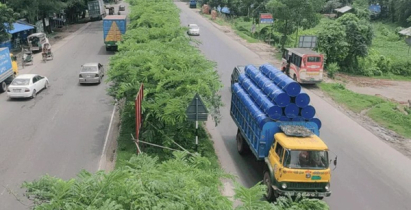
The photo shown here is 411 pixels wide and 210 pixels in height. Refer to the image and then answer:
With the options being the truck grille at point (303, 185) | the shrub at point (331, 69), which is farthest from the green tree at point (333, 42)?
the truck grille at point (303, 185)

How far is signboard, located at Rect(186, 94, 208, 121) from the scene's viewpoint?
12586 millimetres

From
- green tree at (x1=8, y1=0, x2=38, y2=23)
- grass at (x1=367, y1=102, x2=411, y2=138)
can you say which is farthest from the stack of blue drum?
green tree at (x1=8, y1=0, x2=38, y2=23)

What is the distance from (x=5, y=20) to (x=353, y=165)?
93.6 ft

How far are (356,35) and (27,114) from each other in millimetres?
25236

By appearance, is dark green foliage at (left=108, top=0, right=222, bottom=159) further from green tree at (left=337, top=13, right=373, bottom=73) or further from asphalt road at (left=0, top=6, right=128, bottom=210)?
green tree at (left=337, top=13, right=373, bottom=73)

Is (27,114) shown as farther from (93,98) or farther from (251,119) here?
(251,119)

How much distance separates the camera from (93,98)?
2448 centimetres

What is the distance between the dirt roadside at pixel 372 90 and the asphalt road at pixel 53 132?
43.1ft

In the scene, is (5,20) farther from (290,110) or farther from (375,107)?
(375,107)

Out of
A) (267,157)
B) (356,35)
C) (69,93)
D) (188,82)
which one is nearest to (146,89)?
(188,82)

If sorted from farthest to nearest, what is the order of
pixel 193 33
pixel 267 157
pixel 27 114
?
pixel 193 33 → pixel 27 114 → pixel 267 157

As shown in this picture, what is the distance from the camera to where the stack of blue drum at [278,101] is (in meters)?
13.2

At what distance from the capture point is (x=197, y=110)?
12.7m

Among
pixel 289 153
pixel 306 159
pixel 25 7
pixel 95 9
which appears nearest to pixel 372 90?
pixel 306 159
